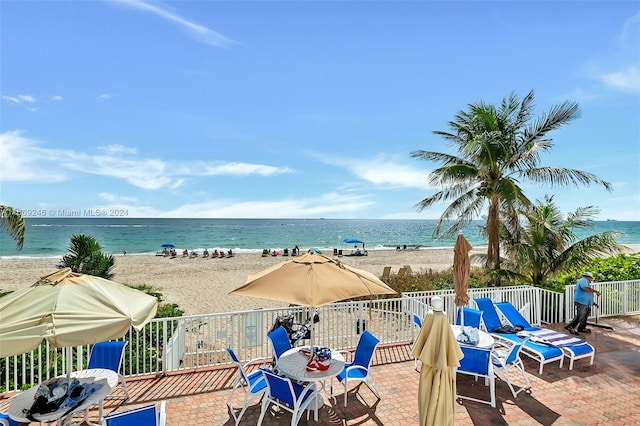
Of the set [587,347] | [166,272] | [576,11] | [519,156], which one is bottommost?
[166,272]

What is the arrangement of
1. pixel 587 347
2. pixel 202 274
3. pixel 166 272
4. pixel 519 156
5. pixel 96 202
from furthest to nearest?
pixel 96 202
pixel 166 272
pixel 202 274
pixel 519 156
pixel 587 347

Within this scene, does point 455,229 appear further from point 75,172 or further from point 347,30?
point 75,172

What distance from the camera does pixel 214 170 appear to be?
7706 centimetres

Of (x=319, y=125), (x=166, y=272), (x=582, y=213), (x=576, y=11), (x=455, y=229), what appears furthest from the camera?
(x=319, y=125)

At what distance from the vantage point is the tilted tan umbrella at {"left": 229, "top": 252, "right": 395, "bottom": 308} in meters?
4.07

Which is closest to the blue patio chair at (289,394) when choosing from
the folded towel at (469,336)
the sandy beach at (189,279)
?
the folded towel at (469,336)

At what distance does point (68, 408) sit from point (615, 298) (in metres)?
13.6

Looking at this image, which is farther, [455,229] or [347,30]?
[455,229]

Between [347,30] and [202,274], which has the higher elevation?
[347,30]

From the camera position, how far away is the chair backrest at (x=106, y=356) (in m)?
4.88

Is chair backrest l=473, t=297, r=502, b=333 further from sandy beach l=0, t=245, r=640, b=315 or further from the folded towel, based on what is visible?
sandy beach l=0, t=245, r=640, b=315

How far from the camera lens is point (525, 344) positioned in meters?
6.43

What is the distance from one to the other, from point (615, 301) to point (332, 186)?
7687cm

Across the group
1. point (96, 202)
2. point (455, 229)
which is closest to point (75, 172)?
point (96, 202)
